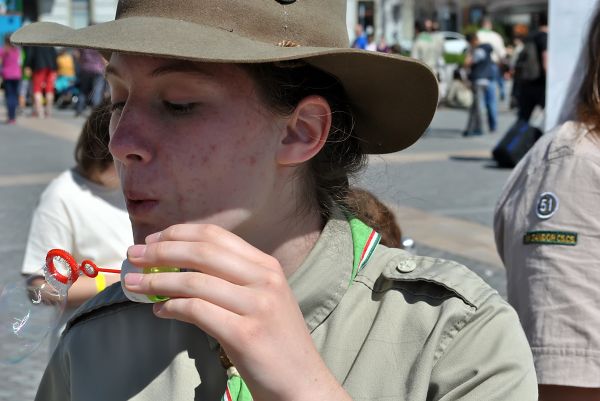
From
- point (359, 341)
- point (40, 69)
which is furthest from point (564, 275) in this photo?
point (40, 69)

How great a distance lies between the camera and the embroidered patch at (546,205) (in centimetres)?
230

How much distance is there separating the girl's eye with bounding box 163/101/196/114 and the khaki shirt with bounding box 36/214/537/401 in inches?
13.7

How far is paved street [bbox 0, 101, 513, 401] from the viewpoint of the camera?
5016 millimetres

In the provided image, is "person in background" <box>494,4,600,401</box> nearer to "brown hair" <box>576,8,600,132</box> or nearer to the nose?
"brown hair" <box>576,8,600,132</box>

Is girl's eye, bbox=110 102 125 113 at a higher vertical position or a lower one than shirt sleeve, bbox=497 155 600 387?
higher

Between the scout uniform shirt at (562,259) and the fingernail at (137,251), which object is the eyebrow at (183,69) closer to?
the fingernail at (137,251)

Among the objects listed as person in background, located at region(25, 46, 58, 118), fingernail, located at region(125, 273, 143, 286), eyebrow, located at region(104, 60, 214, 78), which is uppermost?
eyebrow, located at region(104, 60, 214, 78)

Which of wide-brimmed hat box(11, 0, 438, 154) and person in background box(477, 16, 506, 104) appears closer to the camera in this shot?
wide-brimmed hat box(11, 0, 438, 154)

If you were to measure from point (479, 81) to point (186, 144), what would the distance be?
14.9m

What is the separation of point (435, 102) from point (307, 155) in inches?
10.7

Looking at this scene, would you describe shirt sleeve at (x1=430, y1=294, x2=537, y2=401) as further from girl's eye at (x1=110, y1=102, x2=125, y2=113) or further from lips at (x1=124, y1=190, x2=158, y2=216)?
girl's eye at (x1=110, y1=102, x2=125, y2=113)

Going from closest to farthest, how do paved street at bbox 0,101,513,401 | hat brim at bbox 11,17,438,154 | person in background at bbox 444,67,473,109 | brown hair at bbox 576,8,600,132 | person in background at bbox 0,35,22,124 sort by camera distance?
hat brim at bbox 11,17,438,154, brown hair at bbox 576,8,600,132, paved street at bbox 0,101,513,401, person in background at bbox 0,35,22,124, person in background at bbox 444,67,473,109

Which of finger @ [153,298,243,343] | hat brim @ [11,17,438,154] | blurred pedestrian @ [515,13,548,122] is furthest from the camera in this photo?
blurred pedestrian @ [515,13,548,122]

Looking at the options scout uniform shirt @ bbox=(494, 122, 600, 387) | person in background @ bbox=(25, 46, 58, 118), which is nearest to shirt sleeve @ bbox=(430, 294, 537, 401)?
scout uniform shirt @ bbox=(494, 122, 600, 387)
